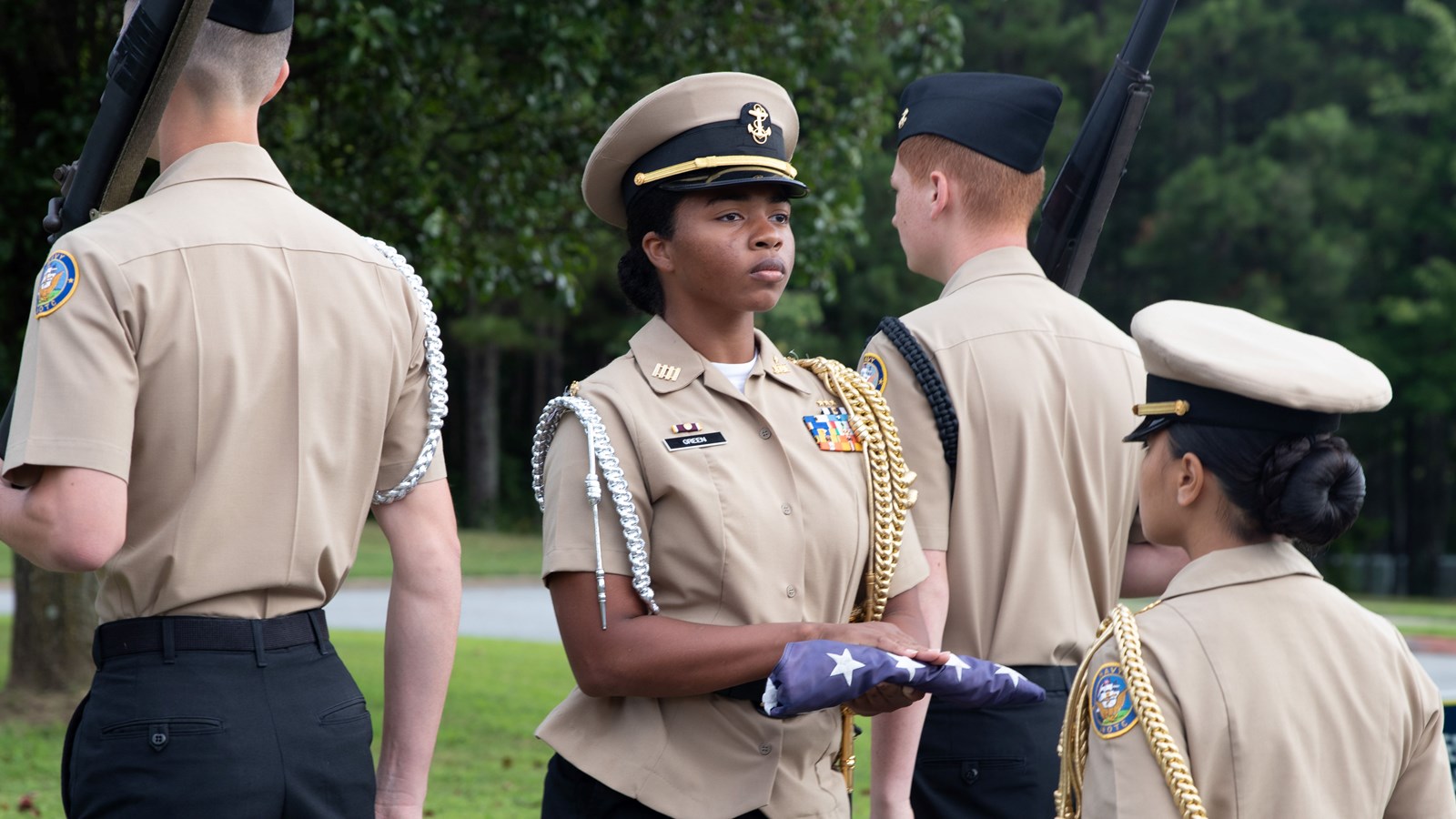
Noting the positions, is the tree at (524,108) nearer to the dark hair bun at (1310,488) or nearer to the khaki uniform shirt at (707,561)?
the khaki uniform shirt at (707,561)

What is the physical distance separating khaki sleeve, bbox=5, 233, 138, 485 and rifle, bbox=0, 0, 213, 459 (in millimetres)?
66

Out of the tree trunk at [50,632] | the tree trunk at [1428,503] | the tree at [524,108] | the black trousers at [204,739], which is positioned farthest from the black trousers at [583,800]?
the tree trunk at [1428,503]

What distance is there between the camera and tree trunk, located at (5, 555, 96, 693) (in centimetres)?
905

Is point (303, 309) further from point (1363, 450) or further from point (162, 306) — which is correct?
point (1363, 450)

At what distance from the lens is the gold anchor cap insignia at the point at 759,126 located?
2.92 metres

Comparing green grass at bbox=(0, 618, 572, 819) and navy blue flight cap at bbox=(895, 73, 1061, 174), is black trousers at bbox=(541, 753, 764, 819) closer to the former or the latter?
navy blue flight cap at bbox=(895, 73, 1061, 174)

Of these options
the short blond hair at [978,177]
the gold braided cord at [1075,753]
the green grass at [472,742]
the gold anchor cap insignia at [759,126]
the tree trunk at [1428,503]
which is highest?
the gold anchor cap insignia at [759,126]

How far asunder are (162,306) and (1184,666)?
1.58 m

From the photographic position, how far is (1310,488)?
2240 mm

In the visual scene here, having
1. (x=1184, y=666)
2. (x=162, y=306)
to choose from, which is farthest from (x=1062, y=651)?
(x=162, y=306)

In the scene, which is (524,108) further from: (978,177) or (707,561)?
(707,561)

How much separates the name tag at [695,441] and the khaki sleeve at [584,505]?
6cm

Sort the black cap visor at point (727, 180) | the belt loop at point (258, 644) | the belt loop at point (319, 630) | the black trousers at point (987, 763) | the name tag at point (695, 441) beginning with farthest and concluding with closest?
the black trousers at point (987, 763), the black cap visor at point (727, 180), the name tag at point (695, 441), the belt loop at point (319, 630), the belt loop at point (258, 644)

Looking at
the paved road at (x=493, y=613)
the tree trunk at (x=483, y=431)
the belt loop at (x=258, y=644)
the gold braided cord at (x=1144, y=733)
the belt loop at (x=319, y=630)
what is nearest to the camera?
the gold braided cord at (x=1144, y=733)
